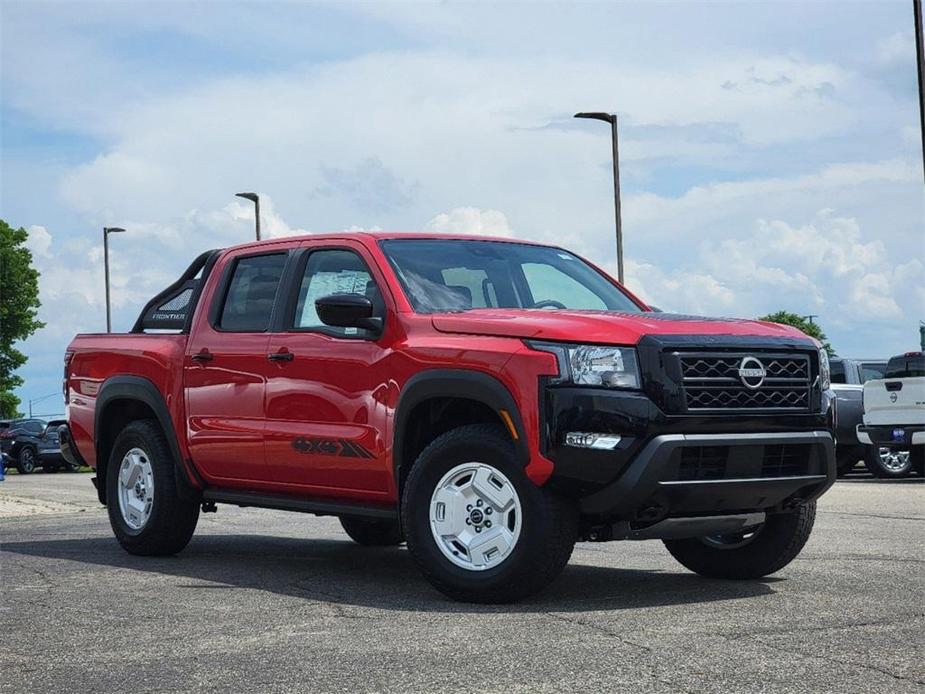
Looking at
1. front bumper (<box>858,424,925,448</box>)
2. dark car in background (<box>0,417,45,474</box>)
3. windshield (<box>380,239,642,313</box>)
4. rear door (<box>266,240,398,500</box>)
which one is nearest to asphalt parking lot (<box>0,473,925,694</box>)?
rear door (<box>266,240,398,500</box>)

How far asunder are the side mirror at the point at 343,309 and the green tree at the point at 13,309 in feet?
189

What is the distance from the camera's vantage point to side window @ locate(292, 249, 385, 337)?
8.26 m

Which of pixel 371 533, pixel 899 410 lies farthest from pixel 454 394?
pixel 899 410

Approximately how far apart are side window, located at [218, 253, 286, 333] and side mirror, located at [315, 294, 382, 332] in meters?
1.11

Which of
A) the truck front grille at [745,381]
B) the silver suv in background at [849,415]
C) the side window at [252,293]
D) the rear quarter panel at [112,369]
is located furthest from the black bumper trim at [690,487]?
the silver suv in background at [849,415]

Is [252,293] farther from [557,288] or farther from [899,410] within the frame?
[899,410]

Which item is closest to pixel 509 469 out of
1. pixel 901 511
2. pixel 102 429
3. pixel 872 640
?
pixel 872 640

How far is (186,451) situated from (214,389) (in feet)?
1.80

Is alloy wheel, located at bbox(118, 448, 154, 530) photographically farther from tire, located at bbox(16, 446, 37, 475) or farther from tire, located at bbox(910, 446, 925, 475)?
tire, located at bbox(16, 446, 37, 475)

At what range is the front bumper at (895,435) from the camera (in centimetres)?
2003

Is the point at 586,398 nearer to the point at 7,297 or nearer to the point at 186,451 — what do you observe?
the point at 186,451

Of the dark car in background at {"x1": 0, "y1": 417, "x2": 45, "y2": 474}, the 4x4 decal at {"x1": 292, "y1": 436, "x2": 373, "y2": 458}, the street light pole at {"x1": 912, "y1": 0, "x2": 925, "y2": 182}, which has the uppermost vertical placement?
the street light pole at {"x1": 912, "y1": 0, "x2": 925, "y2": 182}

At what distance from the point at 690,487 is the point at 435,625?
135 centimetres

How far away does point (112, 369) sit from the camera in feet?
33.4
